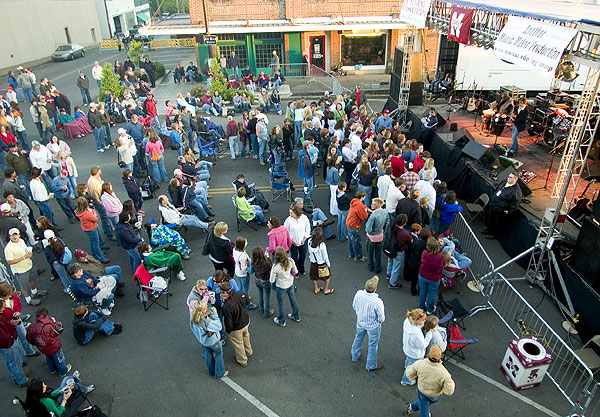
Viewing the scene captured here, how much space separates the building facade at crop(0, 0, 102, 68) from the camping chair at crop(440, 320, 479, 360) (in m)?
37.7

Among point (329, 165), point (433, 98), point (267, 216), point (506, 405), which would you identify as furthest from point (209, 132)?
point (506, 405)

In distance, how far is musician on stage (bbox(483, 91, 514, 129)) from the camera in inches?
563

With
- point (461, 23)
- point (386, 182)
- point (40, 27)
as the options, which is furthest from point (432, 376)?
point (40, 27)

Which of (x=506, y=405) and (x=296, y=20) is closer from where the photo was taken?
(x=506, y=405)

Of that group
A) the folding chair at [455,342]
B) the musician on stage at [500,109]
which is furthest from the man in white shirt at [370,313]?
the musician on stage at [500,109]

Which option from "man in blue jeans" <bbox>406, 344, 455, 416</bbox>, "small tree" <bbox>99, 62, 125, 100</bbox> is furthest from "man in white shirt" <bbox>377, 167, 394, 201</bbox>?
"small tree" <bbox>99, 62, 125, 100</bbox>

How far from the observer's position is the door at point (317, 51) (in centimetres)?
2721

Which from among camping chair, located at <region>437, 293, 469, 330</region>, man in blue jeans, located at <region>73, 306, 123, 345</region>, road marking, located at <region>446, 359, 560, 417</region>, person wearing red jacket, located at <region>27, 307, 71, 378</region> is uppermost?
person wearing red jacket, located at <region>27, 307, 71, 378</region>

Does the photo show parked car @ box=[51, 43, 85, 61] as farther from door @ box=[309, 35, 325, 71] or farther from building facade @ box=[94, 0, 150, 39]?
door @ box=[309, 35, 325, 71]

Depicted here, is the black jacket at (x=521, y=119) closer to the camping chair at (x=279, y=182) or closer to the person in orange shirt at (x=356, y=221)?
the person in orange shirt at (x=356, y=221)

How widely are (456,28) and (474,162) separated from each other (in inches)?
173

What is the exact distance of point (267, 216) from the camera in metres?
11.2

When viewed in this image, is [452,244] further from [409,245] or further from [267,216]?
[267,216]

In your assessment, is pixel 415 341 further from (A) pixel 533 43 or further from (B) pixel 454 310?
(A) pixel 533 43
